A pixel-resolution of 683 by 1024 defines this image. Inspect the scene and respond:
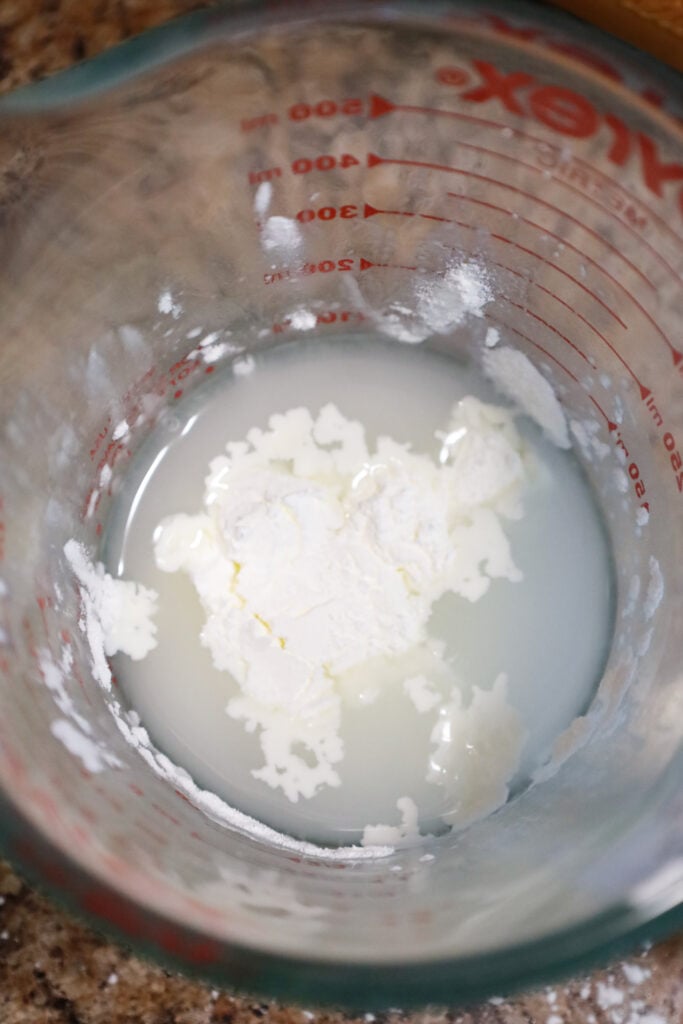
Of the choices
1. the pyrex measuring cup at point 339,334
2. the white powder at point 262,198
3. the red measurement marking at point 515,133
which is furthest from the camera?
the white powder at point 262,198

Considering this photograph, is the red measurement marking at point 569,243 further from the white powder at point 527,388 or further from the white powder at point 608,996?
the white powder at point 608,996

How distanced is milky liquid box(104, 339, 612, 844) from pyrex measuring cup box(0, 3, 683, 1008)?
0.07 feet

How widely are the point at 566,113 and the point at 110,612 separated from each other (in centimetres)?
52

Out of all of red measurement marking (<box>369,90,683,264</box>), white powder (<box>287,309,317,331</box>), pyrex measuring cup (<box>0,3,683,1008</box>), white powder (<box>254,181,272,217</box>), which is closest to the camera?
pyrex measuring cup (<box>0,3,683,1008</box>)

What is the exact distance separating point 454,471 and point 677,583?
211 mm

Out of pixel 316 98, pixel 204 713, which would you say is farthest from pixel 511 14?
pixel 204 713

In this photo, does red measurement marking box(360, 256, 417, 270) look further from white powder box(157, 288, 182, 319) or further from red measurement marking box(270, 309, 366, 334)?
white powder box(157, 288, 182, 319)

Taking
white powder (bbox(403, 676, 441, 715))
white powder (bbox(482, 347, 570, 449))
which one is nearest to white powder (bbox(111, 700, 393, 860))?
white powder (bbox(403, 676, 441, 715))

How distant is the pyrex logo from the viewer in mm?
582

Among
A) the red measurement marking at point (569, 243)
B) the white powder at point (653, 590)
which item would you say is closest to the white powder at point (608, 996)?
the white powder at point (653, 590)

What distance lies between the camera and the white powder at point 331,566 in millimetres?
755

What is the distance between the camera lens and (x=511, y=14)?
57cm

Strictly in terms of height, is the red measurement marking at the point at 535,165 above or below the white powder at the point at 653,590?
above

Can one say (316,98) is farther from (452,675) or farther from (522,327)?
(452,675)
